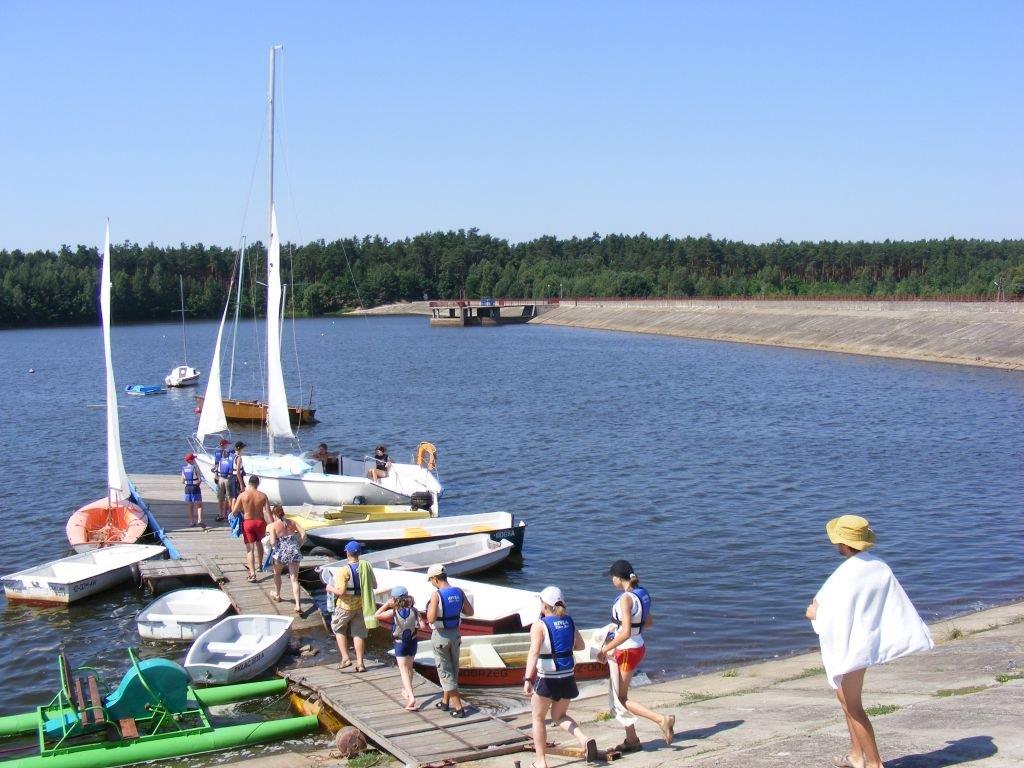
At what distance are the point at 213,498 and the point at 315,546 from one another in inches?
245

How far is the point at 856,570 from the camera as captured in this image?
783 centimetres

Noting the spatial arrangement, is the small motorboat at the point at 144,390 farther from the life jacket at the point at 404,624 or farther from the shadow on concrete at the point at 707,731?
the shadow on concrete at the point at 707,731

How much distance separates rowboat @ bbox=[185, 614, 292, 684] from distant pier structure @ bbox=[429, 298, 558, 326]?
151 m

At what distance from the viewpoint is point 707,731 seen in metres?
11.2

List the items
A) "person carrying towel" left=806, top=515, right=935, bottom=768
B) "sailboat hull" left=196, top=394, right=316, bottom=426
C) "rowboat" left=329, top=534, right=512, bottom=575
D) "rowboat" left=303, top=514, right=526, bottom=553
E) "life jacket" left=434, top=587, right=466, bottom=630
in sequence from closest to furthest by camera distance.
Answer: "person carrying towel" left=806, top=515, right=935, bottom=768 → "life jacket" left=434, top=587, right=466, bottom=630 → "rowboat" left=329, top=534, right=512, bottom=575 → "rowboat" left=303, top=514, right=526, bottom=553 → "sailboat hull" left=196, top=394, right=316, bottom=426

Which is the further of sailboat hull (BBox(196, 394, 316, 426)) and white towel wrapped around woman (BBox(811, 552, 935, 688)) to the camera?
sailboat hull (BBox(196, 394, 316, 426))

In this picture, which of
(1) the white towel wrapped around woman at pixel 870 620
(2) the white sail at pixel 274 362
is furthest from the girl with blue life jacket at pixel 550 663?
(2) the white sail at pixel 274 362

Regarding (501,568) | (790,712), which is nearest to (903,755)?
(790,712)

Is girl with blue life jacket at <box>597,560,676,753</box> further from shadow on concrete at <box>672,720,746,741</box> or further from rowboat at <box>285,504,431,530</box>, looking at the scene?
rowboat at <box>285,504,431,530</box>

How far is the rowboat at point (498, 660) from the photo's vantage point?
15227 millimetres

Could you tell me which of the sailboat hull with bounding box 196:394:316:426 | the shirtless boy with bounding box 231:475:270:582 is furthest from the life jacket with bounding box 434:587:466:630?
the sailboat hull with bounding box 196:394:316:426

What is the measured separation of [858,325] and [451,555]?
81.7 metres

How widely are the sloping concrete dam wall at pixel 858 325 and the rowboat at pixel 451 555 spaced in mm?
56450

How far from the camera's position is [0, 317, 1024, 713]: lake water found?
65.5 ft
